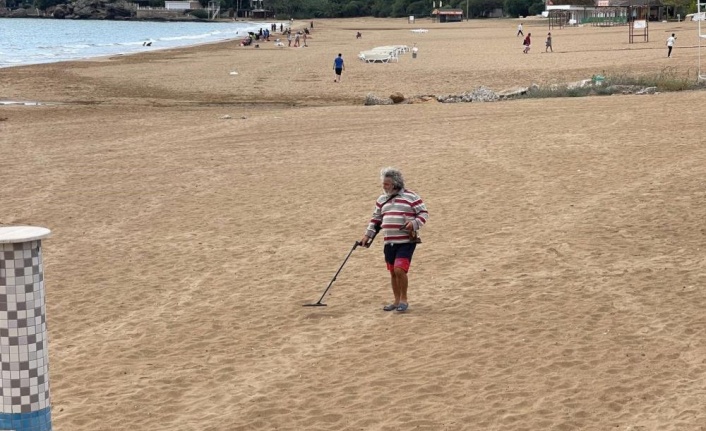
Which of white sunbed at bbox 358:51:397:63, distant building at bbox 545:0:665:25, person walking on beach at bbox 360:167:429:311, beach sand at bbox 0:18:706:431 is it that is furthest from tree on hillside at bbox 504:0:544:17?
person walking on beach at bbox 360:167:429:311

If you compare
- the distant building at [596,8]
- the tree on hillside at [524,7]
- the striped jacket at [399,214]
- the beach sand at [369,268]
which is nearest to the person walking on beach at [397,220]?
the striped jacket at [399,214]

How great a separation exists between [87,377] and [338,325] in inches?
92.3

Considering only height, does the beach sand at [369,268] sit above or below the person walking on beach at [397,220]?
below

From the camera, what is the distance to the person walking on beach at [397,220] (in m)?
9.35

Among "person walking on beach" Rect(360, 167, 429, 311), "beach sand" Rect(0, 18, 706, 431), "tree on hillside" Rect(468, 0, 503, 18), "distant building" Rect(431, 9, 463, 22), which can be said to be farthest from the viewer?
"tree on hillside" Rect(468, 0, 503, 18)

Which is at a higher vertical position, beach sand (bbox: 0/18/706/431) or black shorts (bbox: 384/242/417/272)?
black shorts (bbox: 384/242/417/272)

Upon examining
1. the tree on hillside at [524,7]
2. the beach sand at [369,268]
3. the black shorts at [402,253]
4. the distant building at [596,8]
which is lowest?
the beach sand at [369,268]

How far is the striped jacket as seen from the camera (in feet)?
30.8

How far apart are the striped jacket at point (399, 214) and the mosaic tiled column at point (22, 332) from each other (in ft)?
15.1

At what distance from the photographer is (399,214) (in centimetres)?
943

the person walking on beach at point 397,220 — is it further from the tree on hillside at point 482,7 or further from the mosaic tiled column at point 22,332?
the tree on hillside at point 482,7

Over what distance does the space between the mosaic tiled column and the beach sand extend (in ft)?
6.91

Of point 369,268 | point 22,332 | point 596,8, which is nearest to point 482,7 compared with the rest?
point 596,8

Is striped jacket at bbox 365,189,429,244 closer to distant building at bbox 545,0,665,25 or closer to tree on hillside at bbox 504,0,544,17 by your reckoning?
distant building at bbox 545,0,665,25
